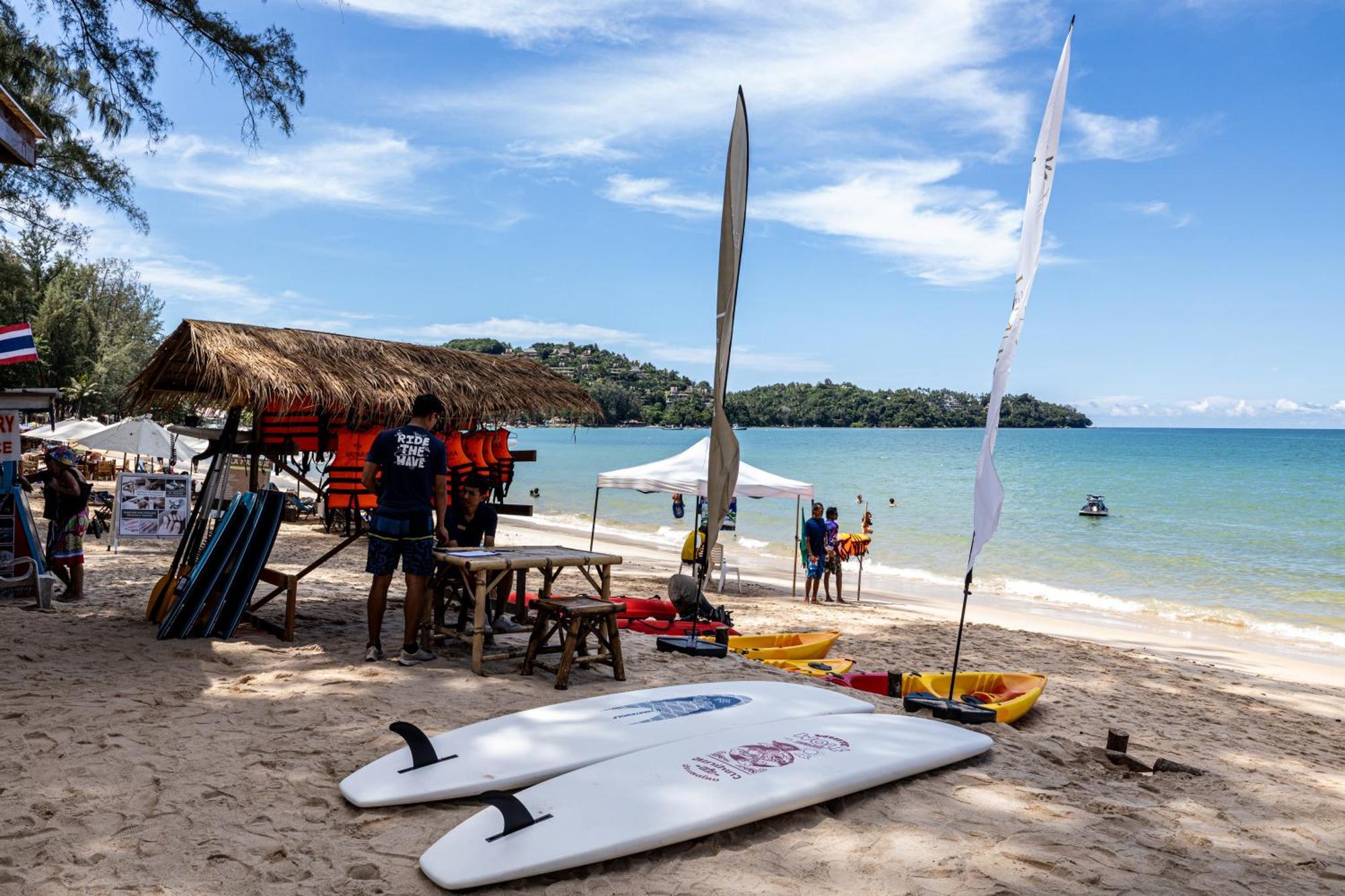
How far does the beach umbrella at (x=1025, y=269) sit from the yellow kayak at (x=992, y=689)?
178cm

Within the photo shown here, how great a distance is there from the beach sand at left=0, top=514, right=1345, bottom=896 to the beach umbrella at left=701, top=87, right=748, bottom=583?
4.05ft

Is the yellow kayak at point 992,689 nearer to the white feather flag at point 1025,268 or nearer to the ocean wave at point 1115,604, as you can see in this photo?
the white feather flag at point 1025,268

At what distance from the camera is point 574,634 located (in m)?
5.09

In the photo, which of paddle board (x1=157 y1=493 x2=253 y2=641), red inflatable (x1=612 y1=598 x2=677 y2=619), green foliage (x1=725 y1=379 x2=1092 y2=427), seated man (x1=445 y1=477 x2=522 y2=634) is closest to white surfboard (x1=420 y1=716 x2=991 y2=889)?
seated man (x1=445 y1=477 x2=522 y2=634)

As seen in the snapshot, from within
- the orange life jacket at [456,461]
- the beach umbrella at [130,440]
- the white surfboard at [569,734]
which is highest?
the orange life jacket at [456,461]

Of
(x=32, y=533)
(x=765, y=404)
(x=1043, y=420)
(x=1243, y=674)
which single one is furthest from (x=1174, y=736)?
(x=1043, y=420)

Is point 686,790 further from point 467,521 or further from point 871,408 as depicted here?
point 871,408

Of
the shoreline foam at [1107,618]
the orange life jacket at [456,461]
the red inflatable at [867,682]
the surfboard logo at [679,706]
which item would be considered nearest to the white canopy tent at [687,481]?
the shoreline foam at [1107,618]

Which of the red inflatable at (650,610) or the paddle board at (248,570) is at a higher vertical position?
the paddle board at (248,570)

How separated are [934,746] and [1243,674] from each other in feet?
23.3

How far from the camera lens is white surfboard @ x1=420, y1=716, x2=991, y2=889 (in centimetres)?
287

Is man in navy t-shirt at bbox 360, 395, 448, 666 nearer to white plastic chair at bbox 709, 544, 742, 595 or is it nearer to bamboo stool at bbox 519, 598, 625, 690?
bamboo stool at bbox 519, 598, 625, 690

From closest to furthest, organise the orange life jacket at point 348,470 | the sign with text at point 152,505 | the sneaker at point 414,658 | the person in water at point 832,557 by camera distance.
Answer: the sneaker at point 414,658 < the orange life jacket at point 348,470 < the sign with text at point 152,505 < the person in water at point 832,557

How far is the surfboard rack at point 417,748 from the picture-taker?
3523 mm
